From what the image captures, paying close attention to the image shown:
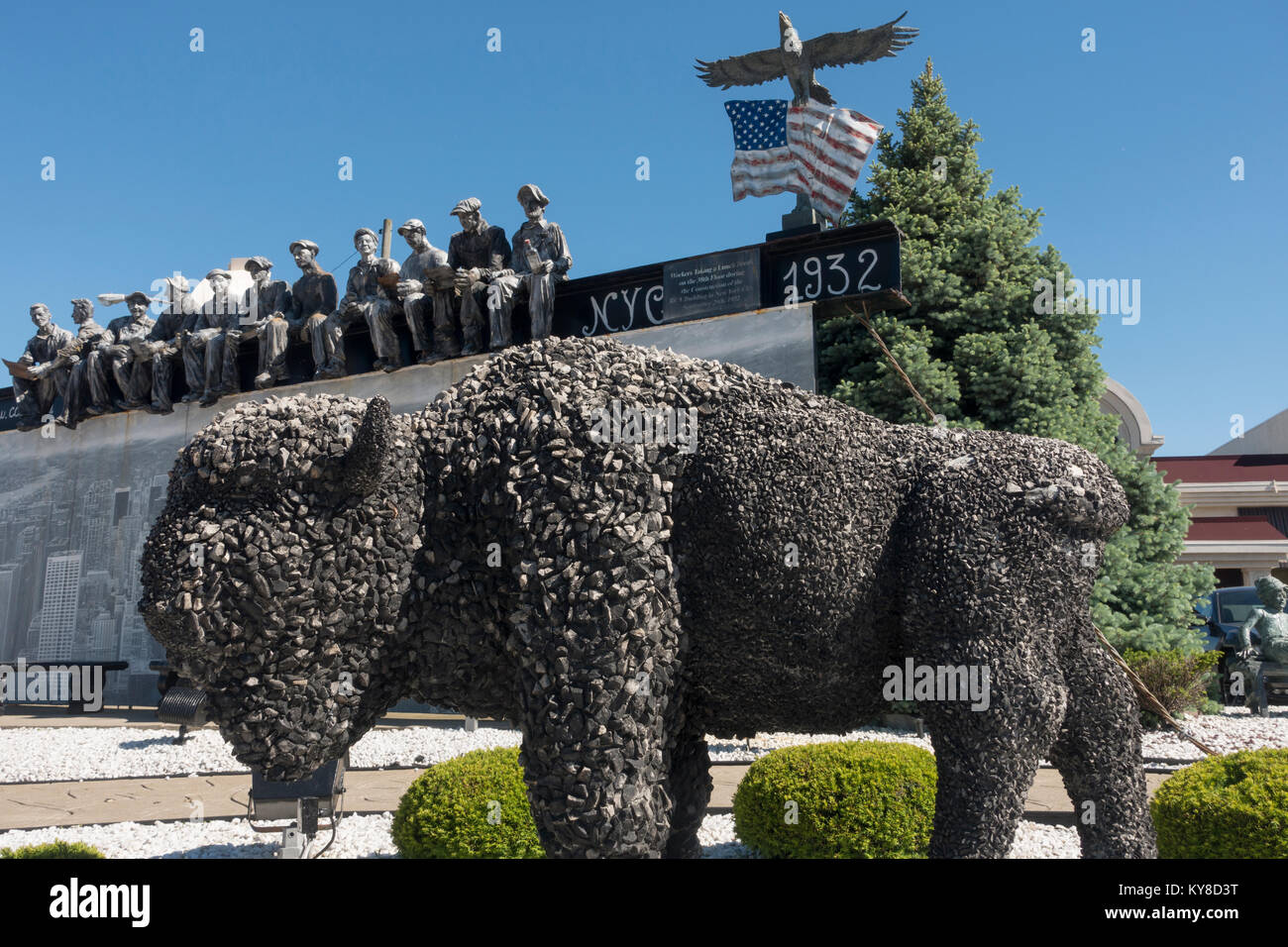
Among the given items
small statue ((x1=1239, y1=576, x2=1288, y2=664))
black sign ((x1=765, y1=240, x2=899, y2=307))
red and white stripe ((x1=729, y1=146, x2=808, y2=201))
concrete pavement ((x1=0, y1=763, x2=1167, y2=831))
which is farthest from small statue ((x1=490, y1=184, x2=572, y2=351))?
small statue ((x1=1239, y1=576, x2=1288, y2=664))

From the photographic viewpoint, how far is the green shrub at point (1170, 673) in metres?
10.6

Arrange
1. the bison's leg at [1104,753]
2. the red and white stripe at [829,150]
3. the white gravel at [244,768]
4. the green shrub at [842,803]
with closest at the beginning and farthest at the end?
the bison's leg at [1104,753]
the green shrub at [842,803]
the white gravel at [244,768]
the red and white stripe at [829,150]

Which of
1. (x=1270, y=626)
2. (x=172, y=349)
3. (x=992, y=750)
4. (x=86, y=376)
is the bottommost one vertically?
(x=1270, y=626)

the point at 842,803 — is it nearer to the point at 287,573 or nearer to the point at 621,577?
the point at 621,577

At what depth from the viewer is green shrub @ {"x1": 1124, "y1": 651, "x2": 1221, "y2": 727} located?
34.8ft

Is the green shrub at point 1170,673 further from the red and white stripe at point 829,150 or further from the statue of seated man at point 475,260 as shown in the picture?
the statue of seated man at point 475,260

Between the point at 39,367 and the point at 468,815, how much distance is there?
1520 cm

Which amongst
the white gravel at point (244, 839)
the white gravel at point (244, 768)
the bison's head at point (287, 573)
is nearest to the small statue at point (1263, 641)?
the white gravel at point (244, 768)

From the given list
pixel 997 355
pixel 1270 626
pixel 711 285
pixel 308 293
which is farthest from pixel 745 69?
pixel 1270 626

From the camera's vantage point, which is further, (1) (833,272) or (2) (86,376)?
(2) (86,376)

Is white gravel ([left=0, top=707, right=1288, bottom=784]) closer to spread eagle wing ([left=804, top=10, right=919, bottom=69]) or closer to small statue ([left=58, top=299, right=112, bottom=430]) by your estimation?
small statue ([left=58, top=299, right=112, bottom=430])

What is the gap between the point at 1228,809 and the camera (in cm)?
393

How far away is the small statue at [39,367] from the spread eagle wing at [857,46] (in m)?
13.6
